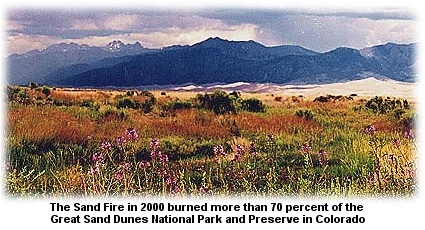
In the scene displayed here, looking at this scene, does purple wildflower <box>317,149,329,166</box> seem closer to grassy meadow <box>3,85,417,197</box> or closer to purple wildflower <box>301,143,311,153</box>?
grassy meadow <box>3,85,417,197</box>

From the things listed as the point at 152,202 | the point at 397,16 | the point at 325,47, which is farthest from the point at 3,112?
the point at 397,16

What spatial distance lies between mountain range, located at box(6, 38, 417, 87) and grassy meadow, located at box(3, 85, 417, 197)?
206 millimetres

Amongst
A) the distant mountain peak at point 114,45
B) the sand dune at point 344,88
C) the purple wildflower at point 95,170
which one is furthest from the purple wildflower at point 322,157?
the distant mountain peak at point 114,45

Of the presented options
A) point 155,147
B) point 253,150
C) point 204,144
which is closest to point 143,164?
point 155,147

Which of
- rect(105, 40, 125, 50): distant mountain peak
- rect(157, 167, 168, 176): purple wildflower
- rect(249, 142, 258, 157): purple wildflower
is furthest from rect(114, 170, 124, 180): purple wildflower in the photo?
rect(105, 40, 125, 50): distant mountain peak

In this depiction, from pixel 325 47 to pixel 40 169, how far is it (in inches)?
152

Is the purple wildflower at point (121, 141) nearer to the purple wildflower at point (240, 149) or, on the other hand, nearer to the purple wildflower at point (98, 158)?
the purple wildflower at point (98, 158)

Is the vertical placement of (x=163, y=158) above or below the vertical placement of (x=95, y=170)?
above

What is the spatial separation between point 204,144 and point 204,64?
1039 millimetres

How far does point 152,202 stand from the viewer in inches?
294

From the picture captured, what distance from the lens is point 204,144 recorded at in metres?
8.47

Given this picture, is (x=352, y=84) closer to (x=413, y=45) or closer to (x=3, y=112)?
(x=413, y=45)

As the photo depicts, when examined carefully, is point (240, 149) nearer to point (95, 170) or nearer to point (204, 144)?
point (204, 144)

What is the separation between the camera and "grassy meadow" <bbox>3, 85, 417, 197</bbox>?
25.3 ft
